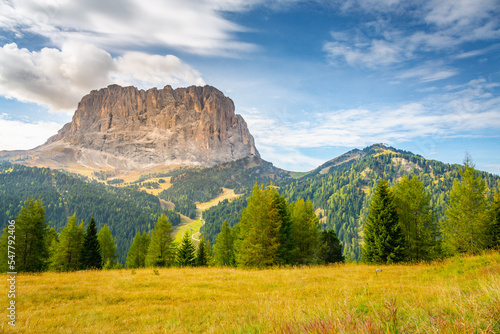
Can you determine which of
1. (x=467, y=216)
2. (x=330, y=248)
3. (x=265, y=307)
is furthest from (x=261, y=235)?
(x=467, y=216)

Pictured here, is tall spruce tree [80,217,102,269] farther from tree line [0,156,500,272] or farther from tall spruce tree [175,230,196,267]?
tall spruce tree [175,230,196,267]

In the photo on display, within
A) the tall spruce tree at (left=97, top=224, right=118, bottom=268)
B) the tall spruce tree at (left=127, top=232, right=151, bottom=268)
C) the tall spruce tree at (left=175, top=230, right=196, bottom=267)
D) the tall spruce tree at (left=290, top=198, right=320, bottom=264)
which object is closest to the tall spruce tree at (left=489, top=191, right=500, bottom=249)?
the tall spruce tree at (left=290, top=198, right=320, bottom=264)

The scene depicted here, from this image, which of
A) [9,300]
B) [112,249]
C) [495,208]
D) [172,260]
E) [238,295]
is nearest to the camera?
[9,300]

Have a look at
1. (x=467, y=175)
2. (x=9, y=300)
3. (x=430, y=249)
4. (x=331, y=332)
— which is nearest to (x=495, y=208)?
(x=467, y=175)

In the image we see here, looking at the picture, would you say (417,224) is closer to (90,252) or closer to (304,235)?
(304,235)

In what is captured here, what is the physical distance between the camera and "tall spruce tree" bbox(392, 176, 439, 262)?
29.4 metres

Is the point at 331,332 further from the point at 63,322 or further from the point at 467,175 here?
the point at 467,175

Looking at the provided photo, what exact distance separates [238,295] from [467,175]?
3380cm

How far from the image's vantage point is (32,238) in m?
31.1

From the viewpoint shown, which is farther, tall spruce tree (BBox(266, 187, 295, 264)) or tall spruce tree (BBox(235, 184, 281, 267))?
tall spruce tree (BBox(266, 187, 295, 264))

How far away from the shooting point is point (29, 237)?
30891mm

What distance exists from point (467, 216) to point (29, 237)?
2124 inches

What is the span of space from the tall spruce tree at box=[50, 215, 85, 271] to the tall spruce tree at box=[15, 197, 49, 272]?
7609 mm

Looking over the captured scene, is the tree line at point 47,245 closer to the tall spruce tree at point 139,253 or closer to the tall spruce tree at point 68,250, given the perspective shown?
the tall spruce tree at point 68,250
